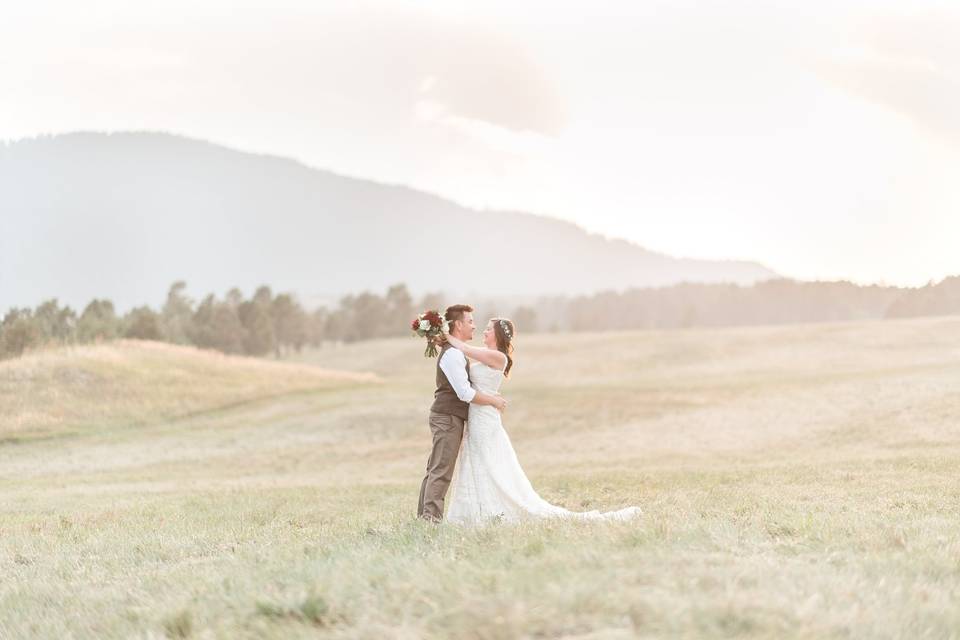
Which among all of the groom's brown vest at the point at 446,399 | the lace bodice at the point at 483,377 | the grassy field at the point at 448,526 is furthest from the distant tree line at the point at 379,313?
the lace bodice at the point at 483,377

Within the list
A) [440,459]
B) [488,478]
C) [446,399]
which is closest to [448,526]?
[488,478]

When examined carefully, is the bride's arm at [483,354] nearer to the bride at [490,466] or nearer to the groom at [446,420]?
the bride at [490,466]

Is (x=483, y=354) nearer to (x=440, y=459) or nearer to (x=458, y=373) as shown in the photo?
(x=458, y=373)

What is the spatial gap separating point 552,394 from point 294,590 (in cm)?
4163

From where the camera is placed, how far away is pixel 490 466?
1348cm

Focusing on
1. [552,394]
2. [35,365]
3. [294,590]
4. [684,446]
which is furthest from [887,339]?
[294,590]

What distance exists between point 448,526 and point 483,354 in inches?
107

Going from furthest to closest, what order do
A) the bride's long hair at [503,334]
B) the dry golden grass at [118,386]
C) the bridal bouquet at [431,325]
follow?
the dry golden grass at [118,386] → the bride's long hair at [503,334] → the bridal bouquet at [431,325]

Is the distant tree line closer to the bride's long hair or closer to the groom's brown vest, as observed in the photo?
the groom's brown vest

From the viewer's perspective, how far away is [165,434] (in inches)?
1722

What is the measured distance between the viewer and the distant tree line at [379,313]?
84.2 m

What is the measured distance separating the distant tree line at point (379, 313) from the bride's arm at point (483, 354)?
51.2 metres

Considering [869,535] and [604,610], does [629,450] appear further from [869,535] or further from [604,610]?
[604,610]

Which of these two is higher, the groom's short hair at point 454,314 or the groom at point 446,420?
the groom's short hair at point 454,314
